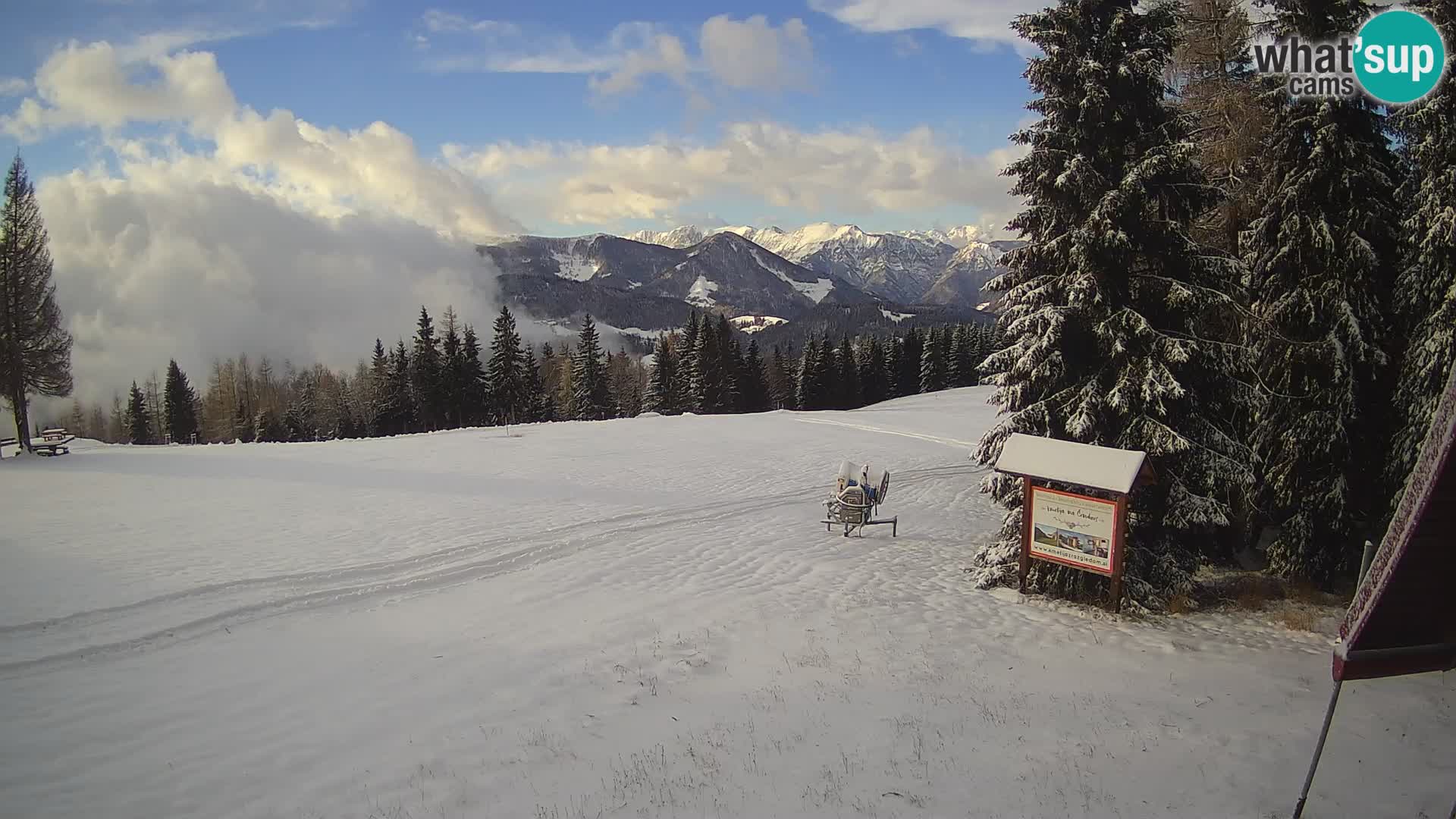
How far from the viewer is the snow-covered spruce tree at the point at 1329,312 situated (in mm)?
12383

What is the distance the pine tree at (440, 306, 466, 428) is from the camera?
197 ft

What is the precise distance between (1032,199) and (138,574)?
18.2 metres

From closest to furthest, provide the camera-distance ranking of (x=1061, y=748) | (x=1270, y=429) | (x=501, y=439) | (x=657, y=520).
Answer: (x=1061, y=748)
(x=1270, y=429)
(x=657, y=520)
(x=501, y=439)

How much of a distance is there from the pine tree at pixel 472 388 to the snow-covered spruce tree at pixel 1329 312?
193 feet

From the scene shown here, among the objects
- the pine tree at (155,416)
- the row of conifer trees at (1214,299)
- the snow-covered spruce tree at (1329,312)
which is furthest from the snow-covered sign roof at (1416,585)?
the pine tree at (155,416)

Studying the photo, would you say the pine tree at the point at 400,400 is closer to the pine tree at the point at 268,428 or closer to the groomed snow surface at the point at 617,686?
the pine tree at the point at 268,428

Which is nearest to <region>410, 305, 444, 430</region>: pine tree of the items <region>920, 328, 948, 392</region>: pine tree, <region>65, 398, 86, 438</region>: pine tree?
<region>920, 328, 948, 392</region>: pine tree

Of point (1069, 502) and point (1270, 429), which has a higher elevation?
point (1270, 429)

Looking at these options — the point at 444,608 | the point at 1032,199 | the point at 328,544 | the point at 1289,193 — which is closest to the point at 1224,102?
the point at 1289,193

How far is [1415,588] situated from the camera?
530cm

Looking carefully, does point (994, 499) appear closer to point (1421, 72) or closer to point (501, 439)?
point (1421, 72)

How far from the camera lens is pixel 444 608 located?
11758 mm

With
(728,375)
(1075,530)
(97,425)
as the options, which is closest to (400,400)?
(728,375)

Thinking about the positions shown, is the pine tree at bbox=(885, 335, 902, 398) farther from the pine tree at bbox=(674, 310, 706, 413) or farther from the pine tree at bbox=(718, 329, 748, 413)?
the pine tree at bbox=(674, 310, 706, 413)
